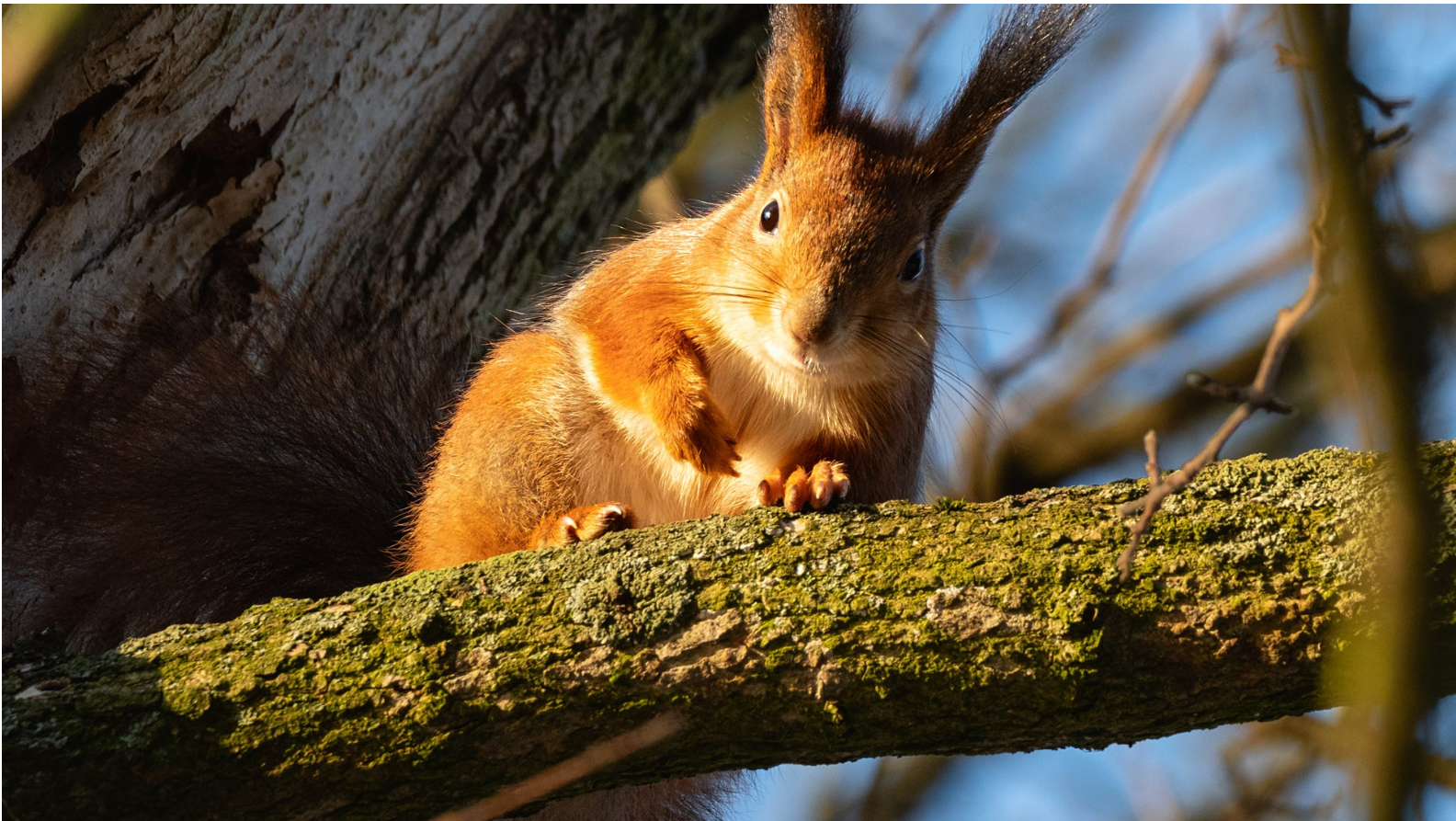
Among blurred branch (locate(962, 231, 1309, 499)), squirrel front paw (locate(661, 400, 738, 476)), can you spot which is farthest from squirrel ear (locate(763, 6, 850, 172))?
blurred branch (locate(962, 231, 1309, 499))

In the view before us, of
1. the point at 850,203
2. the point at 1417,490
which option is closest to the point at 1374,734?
the point at 1417,490

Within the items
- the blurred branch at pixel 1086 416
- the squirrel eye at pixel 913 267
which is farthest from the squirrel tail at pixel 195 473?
the blurred branch at pixel 1086 416

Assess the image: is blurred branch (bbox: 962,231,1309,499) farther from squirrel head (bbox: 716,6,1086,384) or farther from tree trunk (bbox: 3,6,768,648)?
tree trunk (bbox: 3,6,768,648)

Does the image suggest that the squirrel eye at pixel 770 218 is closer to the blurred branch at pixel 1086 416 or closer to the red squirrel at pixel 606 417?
the red squirrel at pixel 606 417

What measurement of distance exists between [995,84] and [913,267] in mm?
435

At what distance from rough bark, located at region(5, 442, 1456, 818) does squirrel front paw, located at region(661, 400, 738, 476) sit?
0.64 m

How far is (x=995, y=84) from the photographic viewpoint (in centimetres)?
251

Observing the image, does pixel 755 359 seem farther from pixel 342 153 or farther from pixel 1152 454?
pixel 1152 454

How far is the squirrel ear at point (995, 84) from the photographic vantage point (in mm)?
2410

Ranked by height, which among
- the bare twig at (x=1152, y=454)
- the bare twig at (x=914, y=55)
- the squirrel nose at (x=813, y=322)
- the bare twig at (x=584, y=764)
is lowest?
the bare twig at (x=584, y=764)

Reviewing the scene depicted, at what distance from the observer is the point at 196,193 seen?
8.48 feet

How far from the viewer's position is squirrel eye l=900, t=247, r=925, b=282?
8.16ft

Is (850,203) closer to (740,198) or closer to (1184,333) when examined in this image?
(740,198)

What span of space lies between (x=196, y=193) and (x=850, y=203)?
4.76 feet
